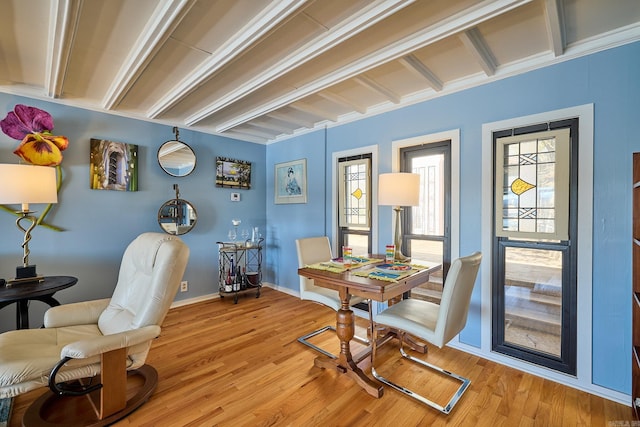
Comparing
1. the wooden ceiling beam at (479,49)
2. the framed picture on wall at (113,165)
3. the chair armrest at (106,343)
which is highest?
the wooden ceiling beam at (479,49)

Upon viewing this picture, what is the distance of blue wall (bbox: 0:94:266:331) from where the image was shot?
8.62ft

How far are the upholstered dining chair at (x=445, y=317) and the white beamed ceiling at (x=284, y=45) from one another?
4.67 feet

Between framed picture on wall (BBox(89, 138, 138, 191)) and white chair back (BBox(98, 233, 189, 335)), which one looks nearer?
white chair back (BBox(98, 233, 189, 335))

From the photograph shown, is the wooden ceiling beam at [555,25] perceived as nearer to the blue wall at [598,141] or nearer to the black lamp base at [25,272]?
the blue wall at [598,141]

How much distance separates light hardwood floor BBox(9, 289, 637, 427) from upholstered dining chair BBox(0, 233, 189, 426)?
16 cm

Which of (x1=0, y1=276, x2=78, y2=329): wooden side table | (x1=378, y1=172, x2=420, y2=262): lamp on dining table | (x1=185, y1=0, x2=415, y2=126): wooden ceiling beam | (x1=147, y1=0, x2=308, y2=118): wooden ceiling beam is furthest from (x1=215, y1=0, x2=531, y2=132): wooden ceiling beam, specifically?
(x1=0, y1=276, x2=78, y2=329): wooden side table

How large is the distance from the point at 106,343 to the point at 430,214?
269cm

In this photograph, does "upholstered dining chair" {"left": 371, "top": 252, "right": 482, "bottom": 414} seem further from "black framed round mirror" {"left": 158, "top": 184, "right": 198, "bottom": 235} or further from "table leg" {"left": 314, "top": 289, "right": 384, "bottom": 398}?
"black framed round mirror" {"left": 158, "top": 184, "right": 198, "bottom": 235}

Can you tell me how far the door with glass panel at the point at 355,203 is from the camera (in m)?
3.22

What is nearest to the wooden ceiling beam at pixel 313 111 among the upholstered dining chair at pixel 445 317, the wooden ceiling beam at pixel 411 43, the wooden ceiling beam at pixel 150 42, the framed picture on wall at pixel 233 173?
the wooden ceiling beam at pixel 411 43

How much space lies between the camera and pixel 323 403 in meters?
1.78

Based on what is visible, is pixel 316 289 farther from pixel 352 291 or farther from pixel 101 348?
pixel 101 348

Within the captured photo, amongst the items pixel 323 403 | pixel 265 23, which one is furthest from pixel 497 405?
pixel 265 23

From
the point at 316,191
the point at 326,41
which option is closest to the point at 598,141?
the point at 326,41
